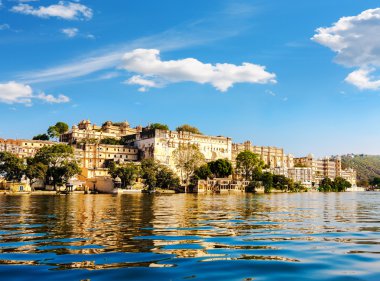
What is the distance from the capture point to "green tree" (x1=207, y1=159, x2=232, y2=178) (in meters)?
124

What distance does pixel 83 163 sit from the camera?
119250 mm

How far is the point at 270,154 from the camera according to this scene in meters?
188

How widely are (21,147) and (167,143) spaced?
1682 inches

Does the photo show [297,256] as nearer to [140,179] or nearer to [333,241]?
[333,241]

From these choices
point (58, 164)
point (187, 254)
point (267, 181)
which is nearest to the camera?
point (187, 254)

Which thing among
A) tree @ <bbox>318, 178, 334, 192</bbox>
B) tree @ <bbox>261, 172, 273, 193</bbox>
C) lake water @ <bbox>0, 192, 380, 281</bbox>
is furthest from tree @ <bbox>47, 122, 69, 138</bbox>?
lake water @ <bbox>0, 192, 380, 281</bbox>

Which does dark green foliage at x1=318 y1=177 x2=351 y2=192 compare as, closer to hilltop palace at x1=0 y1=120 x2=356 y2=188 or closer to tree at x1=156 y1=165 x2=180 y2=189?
hilltop palace at x1=0 y1=120 x2=356 y2=188

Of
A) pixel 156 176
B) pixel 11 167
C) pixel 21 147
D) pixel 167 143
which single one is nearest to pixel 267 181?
pixel 167 143

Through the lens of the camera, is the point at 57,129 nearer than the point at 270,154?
Yes

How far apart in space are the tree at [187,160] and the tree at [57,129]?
4602cm

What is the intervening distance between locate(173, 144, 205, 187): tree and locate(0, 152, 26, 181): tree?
47.4 metres

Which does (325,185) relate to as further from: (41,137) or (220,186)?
(41,137)

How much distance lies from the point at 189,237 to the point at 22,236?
228 inches

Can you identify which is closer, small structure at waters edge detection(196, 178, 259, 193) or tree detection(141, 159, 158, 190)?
tree detection(141, 159, 158, 190)
